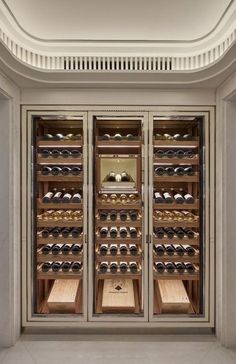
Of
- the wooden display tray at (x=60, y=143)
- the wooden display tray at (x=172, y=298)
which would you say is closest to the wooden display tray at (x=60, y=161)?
the wooden display tray at (x=60, y=143)

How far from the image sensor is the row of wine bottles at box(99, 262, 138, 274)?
277 centimetres

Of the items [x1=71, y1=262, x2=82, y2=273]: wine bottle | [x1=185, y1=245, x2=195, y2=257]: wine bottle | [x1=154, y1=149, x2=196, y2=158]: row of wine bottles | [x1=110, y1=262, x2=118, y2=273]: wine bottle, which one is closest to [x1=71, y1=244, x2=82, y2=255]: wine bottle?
[x1=71, y1=262, x2=82, y2=273]: wine bottle

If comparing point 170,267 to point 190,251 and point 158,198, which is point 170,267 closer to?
point 190,251

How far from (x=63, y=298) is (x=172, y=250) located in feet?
3.68

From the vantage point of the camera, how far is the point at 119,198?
285cm

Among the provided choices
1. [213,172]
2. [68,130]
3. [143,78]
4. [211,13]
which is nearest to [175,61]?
[143,78]

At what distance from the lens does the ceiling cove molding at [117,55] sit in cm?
241

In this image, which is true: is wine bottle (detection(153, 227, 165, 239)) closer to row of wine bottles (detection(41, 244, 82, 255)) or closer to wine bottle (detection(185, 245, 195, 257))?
wine bottle (detection(185, 245, 195, 257))

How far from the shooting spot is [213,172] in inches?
106

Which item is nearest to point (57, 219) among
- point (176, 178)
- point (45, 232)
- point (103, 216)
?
point (45, 232)

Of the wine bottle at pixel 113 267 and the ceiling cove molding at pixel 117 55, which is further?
the wine bottle at pixel 113 267

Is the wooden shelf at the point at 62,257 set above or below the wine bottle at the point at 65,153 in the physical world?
below

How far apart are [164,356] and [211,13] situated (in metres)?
2.63

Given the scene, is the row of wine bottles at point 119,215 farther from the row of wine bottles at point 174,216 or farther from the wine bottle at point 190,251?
the wine bottle at point 190,251
